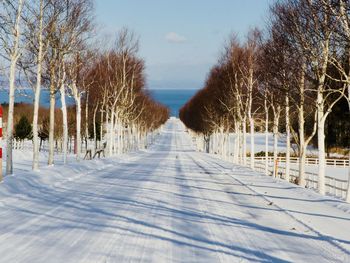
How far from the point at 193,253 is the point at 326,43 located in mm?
12947

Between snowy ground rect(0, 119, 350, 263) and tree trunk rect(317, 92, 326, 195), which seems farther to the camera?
tree trunk rect(317, 92, 326, 195)

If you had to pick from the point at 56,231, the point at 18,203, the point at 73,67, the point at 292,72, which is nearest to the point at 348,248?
the point at 56,231

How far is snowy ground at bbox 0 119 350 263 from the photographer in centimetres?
673

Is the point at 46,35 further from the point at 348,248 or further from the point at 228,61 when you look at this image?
the point at 228,61

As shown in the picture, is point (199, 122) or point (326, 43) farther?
point (199, 122)

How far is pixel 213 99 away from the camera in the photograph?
5419 cm

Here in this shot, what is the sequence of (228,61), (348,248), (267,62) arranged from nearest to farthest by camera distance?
(348,248)
(267,62)
(228,61)

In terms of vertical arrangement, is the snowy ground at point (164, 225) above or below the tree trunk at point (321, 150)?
below

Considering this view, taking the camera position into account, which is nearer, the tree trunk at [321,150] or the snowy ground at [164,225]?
the snowy ground at [164,225]

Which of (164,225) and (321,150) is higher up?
(321,150)

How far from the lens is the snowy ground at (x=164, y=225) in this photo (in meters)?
6.73

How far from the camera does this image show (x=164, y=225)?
8836 millimetres

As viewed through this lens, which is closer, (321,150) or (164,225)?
(164,225)

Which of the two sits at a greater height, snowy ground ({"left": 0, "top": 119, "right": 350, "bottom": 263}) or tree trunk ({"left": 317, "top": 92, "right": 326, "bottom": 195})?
tree trunk ({"left": 317, "top": 92, "right": 326, "bottom": 195})
